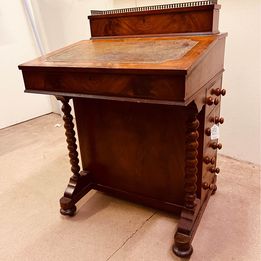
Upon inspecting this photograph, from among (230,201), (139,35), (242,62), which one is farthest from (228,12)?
(230,201)

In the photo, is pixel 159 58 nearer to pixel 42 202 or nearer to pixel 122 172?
pixel 122 172

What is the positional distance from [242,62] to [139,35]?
826 mm

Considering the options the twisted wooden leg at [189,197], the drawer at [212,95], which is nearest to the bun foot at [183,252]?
the twisted wooden leg at [189,197]

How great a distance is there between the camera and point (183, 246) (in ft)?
4.25

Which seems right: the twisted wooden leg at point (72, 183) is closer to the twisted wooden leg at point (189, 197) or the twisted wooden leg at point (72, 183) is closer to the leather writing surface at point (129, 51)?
the leather writing surface at point (129, 51)

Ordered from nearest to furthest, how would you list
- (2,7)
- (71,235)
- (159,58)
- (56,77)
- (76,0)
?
(159,58)
(56,77)
(71,235)
(76,0)
(2,7)

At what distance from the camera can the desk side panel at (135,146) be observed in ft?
4.49

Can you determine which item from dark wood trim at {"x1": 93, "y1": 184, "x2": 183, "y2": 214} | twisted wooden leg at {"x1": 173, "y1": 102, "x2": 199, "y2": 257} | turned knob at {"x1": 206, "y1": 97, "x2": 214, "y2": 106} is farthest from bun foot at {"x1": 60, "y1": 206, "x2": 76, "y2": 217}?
turned knob at {"x1": 206, "y1": 97, "x2": 214, "y2": 106}

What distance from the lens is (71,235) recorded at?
1.48m

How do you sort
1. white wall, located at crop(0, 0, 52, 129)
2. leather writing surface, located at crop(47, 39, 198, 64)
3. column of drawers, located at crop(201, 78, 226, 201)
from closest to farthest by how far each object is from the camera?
leather writing surface, located at crop(47, 39, 198, 64)
column of drawers, located at crop(201, 78, 226, 201)
white wall, located at crop(0, 0, 52, 129)

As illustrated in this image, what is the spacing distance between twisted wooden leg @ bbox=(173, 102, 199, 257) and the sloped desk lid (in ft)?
0.87

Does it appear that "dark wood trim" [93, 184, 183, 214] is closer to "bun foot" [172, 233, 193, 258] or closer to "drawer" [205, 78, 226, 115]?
"bun foot" [172, 233, 193, 258]

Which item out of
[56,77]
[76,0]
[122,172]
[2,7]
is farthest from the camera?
[2,7]

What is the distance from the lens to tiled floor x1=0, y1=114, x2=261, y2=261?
1.36 m
